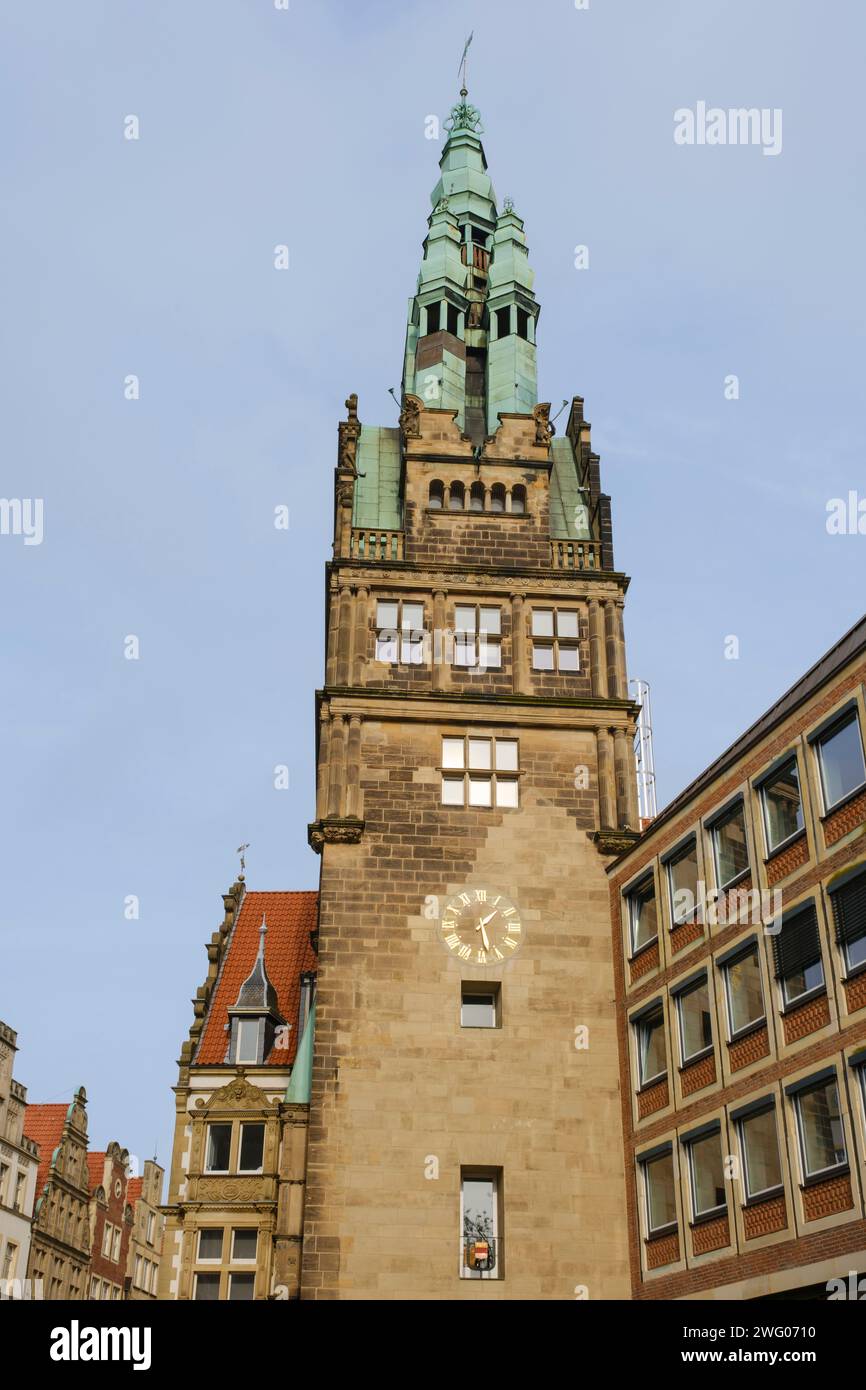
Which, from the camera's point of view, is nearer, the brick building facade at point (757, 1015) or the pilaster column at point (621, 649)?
the brick building facade at point (757, 1015)

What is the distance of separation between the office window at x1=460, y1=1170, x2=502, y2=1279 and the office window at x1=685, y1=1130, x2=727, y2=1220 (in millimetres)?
5285

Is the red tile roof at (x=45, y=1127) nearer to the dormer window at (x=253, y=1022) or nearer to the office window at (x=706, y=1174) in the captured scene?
the dormer window at (x=253, y=1022)

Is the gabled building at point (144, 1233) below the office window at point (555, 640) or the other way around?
below

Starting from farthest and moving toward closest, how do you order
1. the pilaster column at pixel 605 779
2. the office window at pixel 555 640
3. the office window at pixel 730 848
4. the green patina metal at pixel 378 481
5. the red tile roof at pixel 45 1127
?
1. the red tile roof at pixel 45 1127
2. the green patina metal at pixel 378 481
3. the office window at pixel 555 640
4. the pilaster column at pixel 605 779
5. the office window at pixel 730 848

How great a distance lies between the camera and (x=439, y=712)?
44125mm

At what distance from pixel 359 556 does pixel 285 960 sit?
44.0ft

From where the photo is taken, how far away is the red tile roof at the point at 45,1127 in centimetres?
6738

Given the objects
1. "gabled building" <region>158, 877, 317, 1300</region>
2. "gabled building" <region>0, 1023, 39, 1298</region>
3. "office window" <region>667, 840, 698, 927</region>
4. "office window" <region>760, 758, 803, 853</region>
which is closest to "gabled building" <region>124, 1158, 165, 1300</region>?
"gabled building" <region>0, 1023, 39, 1298</region>

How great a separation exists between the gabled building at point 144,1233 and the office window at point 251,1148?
35155 mm

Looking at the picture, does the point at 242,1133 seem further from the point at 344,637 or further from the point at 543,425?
the point at 543,425

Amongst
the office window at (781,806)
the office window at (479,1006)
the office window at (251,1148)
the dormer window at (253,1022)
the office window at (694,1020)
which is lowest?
the office window at (251,1148)

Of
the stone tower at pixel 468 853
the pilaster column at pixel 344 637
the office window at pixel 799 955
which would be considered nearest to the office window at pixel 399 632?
the stone tower at pixel 468 853

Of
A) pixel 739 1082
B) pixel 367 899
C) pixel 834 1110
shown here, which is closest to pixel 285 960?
pixel 367 899
